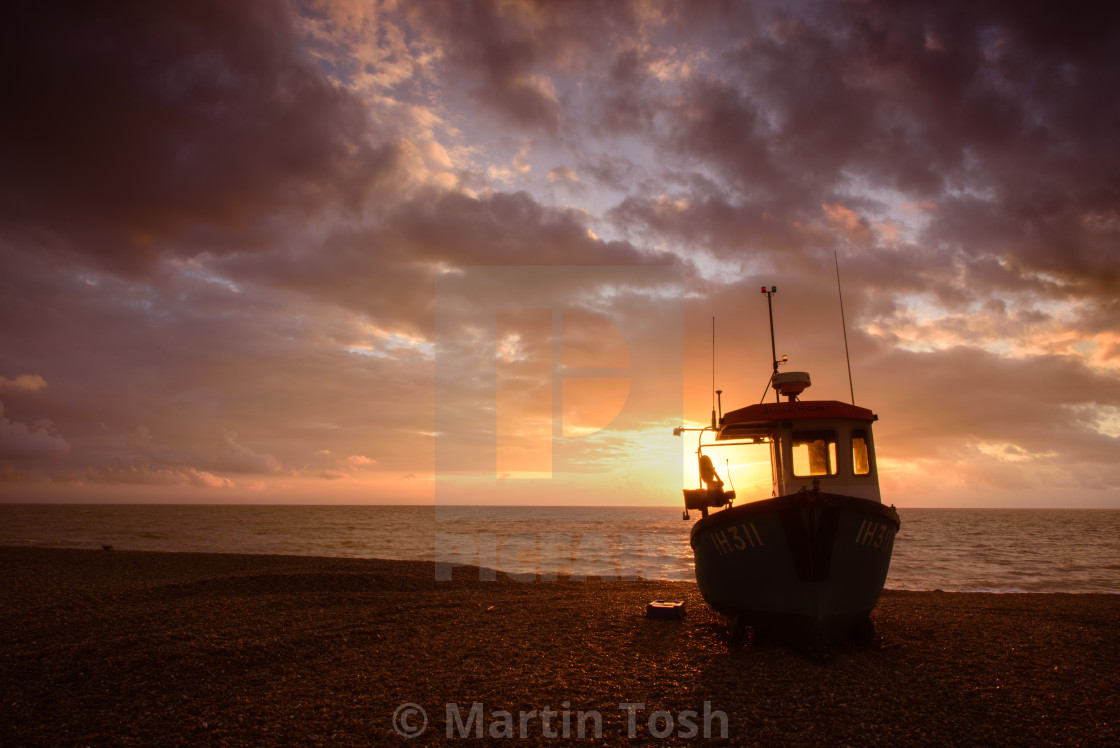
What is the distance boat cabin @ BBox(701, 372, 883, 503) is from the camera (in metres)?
10.4

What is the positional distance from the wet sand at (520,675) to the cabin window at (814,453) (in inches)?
120

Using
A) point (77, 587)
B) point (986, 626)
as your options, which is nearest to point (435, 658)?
point (986, 626)

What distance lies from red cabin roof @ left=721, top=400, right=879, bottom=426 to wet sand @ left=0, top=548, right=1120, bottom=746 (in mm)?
4006

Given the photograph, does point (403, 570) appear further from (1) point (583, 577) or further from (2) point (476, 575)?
(1) point (583, 577)

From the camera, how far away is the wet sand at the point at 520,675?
617 cm

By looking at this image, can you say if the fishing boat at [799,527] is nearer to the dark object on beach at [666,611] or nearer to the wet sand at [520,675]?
the wet sand at [520,675]

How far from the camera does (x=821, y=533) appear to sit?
28.2 feet

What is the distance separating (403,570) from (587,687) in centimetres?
1529

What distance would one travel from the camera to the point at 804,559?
869 cm

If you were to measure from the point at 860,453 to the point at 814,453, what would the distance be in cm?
89

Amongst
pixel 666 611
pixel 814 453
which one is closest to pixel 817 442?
pixel 814 453

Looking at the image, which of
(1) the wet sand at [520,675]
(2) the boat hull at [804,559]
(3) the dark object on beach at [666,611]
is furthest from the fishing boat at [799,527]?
(3) the dark object on beach at [666,611]

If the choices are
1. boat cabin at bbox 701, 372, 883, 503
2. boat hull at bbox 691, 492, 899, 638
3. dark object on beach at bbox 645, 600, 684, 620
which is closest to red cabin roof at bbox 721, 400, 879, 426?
boat cabin at bbox 701, 372, 883, 503

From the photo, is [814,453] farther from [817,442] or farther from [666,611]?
[666,611]
